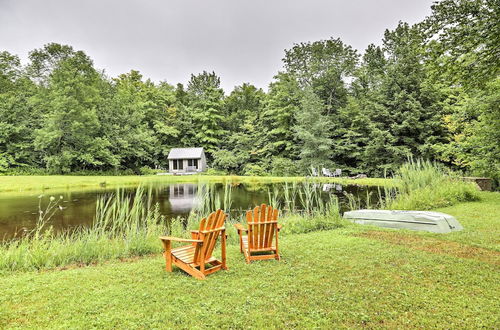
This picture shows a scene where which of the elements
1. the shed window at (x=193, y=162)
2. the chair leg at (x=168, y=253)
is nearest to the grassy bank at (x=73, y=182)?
the shed window at (x=193, y=162)

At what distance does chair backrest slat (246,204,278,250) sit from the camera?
165 inches

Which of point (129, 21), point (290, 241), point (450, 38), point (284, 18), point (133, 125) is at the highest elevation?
point (284, 18)

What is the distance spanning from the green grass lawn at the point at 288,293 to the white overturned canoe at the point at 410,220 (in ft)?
3.76

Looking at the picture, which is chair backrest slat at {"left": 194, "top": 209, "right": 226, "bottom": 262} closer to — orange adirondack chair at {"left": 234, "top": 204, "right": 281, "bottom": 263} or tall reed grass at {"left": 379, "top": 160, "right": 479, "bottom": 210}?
Answer: orange adirondack chair at {"left": 234, "top": 204, "right": 281, "bottom": 263}

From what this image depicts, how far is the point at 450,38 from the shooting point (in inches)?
151

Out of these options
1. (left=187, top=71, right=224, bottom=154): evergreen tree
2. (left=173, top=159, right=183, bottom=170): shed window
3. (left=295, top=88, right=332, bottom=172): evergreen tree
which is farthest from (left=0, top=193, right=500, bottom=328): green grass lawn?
(left=187, top=71, right=224, bottom=154): evergreen tree

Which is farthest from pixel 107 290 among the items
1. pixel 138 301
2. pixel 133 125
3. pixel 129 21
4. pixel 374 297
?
pixel 133 125

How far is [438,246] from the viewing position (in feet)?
15.1

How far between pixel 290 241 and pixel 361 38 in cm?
→ 3145

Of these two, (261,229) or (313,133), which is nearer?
(261,229)

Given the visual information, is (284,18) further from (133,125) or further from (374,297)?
(374,297)

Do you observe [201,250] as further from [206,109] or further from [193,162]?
[206,109]

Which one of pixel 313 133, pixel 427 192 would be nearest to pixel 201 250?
pixel 427 192

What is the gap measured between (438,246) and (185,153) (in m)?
28.1
